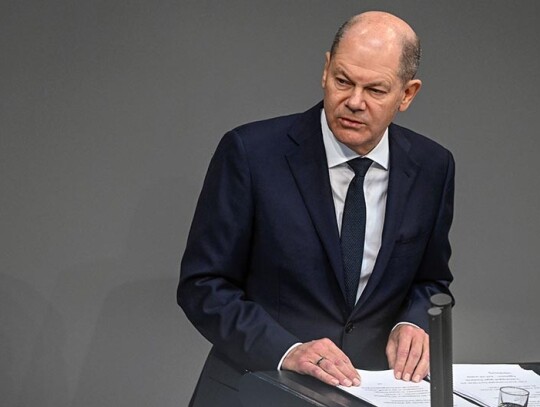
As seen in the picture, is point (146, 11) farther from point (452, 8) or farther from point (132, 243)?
point (452, 8)

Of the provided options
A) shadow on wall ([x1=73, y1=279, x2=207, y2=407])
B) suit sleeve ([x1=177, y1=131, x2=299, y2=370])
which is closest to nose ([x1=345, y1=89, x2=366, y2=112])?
suit sleeve ([x1=177, y1=131, x2=299, y2=370])

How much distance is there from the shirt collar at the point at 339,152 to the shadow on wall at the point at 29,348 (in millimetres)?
1276

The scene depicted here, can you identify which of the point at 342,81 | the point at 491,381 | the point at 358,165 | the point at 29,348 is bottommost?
the point at 29,348

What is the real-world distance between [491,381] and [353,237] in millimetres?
458

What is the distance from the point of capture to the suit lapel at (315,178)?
2.17m

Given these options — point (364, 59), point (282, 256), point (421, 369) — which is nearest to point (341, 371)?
point (421, 369)

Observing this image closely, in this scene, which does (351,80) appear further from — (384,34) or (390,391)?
(390,391)

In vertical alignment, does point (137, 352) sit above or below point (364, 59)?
below

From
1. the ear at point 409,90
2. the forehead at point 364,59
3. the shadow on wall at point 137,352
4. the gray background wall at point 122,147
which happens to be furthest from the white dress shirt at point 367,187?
the shadow on wall at point 137,352

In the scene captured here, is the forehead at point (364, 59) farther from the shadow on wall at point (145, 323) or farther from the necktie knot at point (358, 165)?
the shadow on wall at point (145, 323)

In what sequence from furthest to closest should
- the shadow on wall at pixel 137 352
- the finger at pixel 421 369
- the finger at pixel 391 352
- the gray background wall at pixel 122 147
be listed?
the shadow on wall at pixel 137 352, the gray background wall at pixel 122 147, the finger at pixel 391 352, the finger at pixel 421 369

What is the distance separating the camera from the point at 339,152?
2250 mm

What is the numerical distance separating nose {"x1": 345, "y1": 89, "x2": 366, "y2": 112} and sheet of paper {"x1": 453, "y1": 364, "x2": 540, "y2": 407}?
0.53 metres

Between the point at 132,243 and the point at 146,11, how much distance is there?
0.69 meters
